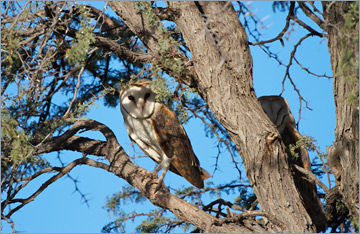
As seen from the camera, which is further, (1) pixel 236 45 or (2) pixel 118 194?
(2) pixel 118 194

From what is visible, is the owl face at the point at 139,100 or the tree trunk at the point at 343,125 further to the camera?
the owl face at the point at 139,100

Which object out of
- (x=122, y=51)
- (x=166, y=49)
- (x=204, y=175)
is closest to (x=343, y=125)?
(x=166, y=49)

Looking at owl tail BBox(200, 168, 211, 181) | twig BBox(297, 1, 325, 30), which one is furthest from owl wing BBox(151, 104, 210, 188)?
twig BBox(297, 1, 325, 30)

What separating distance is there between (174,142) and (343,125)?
133cm

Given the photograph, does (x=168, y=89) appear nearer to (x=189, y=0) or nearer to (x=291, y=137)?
(x=189, y=0)

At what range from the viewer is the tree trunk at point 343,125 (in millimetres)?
2207

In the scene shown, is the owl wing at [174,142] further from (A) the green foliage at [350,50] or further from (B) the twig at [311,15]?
(A) the green foliage at [350,50]

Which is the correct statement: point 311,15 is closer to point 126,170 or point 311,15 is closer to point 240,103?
point 240,103

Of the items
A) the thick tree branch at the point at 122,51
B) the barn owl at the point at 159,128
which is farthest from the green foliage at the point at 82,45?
the barn owl at the point at 159,128

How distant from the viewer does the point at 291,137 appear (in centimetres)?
399

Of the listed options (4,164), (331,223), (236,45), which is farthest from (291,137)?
(4,164)

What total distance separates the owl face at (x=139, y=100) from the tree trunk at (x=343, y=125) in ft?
4.34

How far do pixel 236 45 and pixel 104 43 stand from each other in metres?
0.76

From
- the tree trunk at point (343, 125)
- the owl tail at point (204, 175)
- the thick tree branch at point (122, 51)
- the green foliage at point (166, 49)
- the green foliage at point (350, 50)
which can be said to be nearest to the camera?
the green foliage at point (350, 50)
